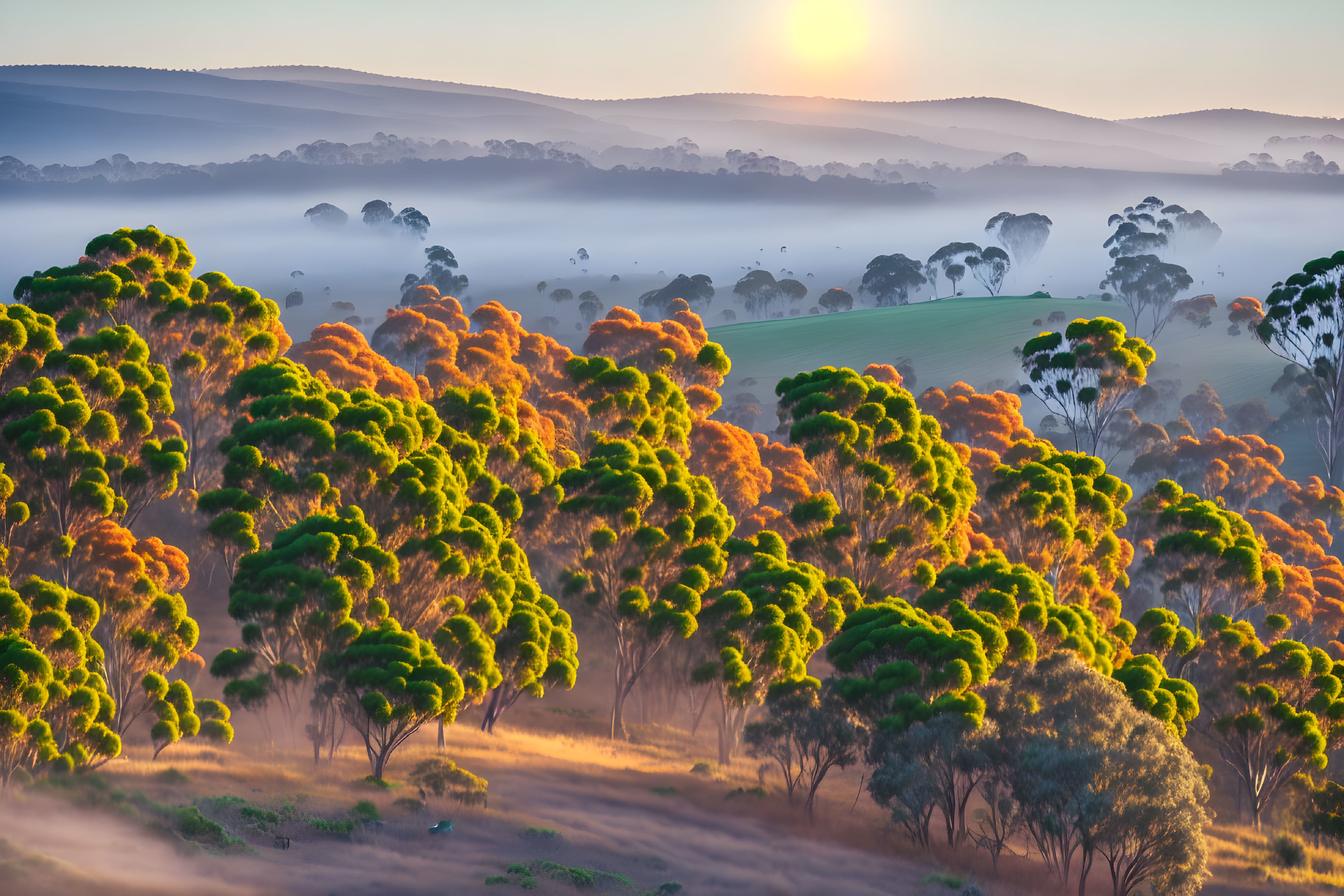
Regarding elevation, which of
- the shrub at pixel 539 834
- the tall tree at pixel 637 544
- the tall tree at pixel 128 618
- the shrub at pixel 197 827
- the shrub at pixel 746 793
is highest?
the tall tree at pixel 637 544

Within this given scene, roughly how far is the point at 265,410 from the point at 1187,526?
4095cm

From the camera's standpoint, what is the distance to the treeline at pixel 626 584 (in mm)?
39812

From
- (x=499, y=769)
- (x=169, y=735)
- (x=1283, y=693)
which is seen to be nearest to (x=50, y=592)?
(x=169, y=735)

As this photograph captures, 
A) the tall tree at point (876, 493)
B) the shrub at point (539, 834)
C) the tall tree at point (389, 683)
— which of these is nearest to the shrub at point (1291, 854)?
the tall tree at point (876, 493)

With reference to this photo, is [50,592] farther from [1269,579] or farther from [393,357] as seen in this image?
[393,357]

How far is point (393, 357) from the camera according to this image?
10512 centimetres

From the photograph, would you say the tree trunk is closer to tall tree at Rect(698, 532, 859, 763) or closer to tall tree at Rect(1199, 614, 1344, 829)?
tall tree at Rect(698, 532, 859, 763)

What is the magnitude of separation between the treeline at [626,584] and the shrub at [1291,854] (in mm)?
3130

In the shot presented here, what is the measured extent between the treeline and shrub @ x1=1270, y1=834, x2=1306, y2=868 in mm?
3130

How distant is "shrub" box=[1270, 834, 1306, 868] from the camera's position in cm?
4491

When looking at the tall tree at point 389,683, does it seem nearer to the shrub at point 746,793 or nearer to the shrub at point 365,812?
the shrub at point 365,812

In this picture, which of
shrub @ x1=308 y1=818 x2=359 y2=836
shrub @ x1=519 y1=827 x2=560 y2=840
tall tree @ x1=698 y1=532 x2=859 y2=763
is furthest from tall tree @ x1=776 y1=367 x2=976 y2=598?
shrub @ x1=308 y1=818 x2=359 y2=836

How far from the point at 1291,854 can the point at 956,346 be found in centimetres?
12021

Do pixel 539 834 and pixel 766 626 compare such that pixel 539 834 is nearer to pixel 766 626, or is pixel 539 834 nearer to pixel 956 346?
pixel 766 626
